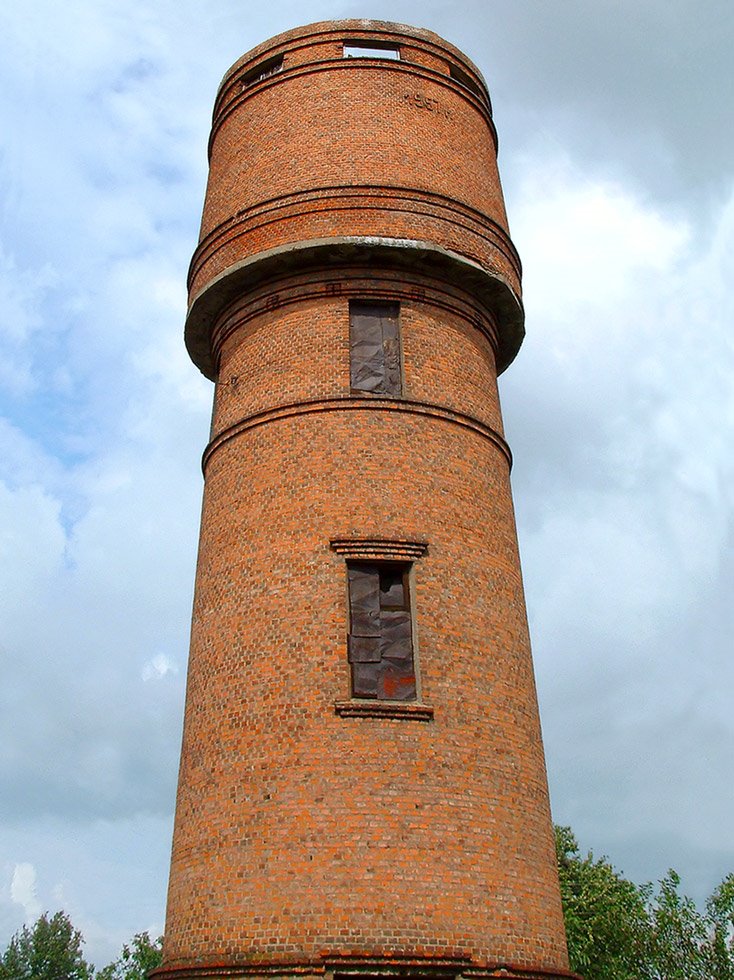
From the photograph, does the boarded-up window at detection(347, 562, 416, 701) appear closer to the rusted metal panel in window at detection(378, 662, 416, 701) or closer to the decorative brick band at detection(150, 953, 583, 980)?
the rusted metal panel in window at detection(378, 662, 416, 701)

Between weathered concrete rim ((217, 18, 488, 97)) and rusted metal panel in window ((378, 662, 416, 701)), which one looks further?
weathered concrete rim ((217, 18, 488, 97))

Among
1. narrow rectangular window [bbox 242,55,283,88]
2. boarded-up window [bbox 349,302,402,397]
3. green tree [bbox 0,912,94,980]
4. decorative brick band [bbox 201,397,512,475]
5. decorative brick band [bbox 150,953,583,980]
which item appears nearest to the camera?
decorative brick band [bbox 150,953,583,980]

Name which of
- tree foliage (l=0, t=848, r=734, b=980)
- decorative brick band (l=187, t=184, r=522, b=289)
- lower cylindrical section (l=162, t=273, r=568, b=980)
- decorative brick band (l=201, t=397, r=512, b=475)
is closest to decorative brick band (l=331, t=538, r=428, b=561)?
lower cylindrical section (l=162, t=273, r=568, b=980)

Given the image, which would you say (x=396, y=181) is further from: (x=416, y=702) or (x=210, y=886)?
(x=210, y=886)

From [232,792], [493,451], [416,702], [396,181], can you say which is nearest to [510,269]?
[396,181]

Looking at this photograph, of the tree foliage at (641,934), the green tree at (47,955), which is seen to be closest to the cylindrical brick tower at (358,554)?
the tree foliage at (641,934)

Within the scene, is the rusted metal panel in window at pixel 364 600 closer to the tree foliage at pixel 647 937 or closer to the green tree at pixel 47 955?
the tree foliage at pixel 647 937

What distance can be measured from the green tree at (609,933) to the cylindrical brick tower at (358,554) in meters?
15.9

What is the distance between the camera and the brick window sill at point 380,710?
32.3ft

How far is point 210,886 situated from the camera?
9555 mm

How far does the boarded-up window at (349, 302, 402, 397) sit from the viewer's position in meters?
12.1

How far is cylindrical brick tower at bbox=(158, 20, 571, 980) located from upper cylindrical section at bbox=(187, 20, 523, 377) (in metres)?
0.04

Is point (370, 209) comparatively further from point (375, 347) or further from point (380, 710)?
point (380, 710)

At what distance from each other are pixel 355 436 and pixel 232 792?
4.20 meters
